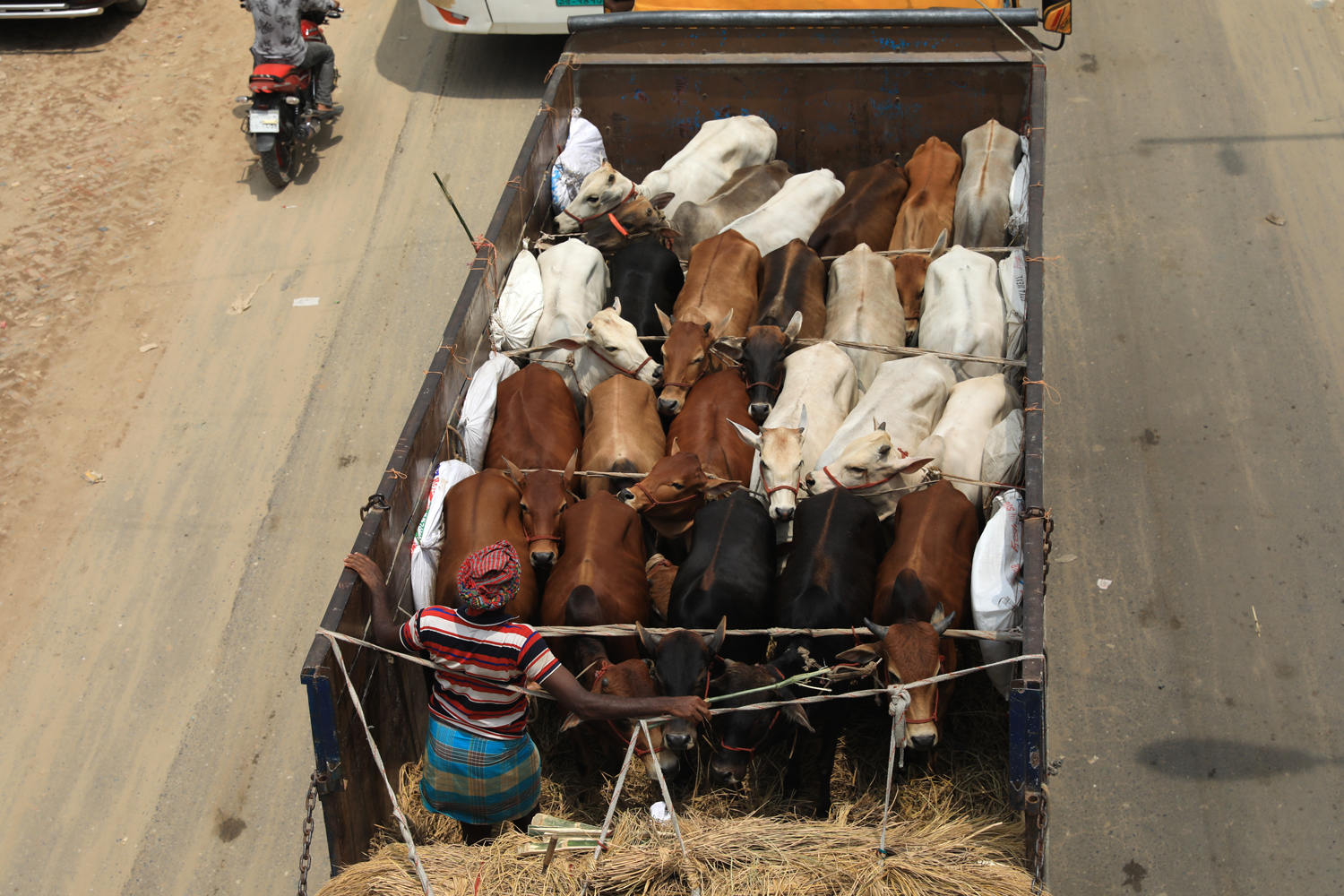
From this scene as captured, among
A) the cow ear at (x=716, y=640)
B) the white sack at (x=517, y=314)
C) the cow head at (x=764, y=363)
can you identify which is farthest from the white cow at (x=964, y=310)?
the cow ear at (x=716, y=640)

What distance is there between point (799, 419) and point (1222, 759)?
2.83 m

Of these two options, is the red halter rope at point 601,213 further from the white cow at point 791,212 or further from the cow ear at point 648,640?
the cow ear at point 648,640

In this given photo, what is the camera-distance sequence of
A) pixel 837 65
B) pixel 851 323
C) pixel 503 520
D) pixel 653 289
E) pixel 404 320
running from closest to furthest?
1. pixel 503 520
2. pixel 851 323
3. pixel 653 289
4. pixel 837 65
5. pixel 404 320

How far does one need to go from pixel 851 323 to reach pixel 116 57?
28.5 ft

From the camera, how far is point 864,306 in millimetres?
6562

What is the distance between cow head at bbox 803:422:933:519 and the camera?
539 cm

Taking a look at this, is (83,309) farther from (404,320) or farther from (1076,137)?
(1076,137)

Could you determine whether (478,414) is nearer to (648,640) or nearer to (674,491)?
(674,491)

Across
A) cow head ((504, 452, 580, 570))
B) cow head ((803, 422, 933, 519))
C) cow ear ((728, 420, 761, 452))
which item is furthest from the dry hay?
cow ear ((728, 420, 761, 452))

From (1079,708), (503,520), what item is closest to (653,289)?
(503,520)

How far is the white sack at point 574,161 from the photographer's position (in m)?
7.60

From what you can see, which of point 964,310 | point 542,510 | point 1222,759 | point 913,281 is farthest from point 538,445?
point 1222,759

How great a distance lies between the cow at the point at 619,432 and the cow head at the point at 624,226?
143 centimetres

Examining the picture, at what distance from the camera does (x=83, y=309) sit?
28.7ft
